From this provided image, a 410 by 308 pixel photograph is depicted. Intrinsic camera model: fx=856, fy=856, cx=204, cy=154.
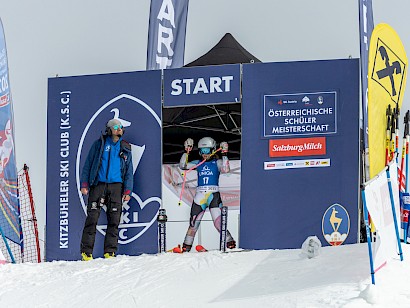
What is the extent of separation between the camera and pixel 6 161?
1104cm

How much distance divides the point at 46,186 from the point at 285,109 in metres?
3.26

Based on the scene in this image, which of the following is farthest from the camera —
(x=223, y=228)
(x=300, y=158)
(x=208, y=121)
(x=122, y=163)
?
(x=208, y=121)

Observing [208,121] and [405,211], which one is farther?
[208,121]

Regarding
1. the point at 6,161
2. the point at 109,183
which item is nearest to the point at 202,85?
the point at 109,183

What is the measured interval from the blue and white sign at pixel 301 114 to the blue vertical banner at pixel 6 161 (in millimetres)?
3435

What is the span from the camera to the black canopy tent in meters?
12.6

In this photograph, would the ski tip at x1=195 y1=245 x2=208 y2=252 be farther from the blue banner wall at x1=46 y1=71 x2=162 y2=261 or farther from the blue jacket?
the blue jacket

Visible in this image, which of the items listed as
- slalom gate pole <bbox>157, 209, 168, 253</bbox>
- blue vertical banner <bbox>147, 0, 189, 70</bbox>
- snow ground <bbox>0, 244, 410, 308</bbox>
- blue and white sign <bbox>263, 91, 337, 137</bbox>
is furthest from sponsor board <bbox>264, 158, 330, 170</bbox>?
blue vertical banner <bbox>147, 0, 189, 70</bbox>

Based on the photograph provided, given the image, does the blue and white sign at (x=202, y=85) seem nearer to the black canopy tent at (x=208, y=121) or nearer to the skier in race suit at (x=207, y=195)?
the skier in race suit at (x=207, y=195)

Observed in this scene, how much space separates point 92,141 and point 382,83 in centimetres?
382

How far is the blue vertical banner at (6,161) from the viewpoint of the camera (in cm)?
1100

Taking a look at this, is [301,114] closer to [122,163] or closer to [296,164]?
[296,164]

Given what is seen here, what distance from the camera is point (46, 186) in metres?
10.9

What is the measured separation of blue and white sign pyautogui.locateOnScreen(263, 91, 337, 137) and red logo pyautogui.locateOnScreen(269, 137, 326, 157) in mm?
81
